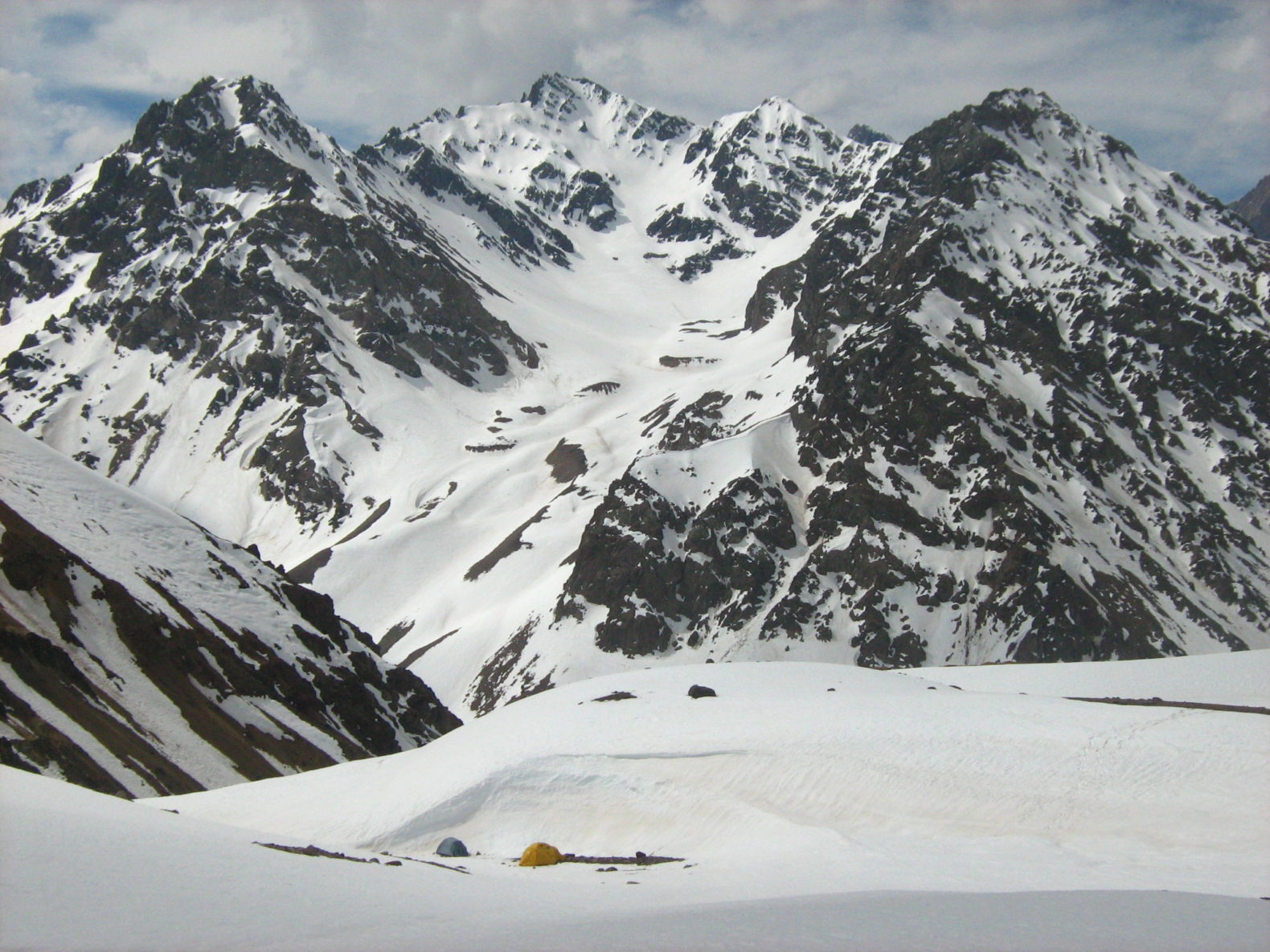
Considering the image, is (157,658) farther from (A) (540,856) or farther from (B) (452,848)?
(A) (540,856)

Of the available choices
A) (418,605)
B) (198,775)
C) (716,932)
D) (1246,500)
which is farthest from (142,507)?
(1246,500)

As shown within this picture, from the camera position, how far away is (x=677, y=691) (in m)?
45.8

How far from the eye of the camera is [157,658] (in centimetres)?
6844

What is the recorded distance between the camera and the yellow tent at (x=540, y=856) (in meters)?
31.9

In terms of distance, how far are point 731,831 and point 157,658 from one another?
160ft

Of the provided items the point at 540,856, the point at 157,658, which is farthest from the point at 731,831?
the point at 157,658

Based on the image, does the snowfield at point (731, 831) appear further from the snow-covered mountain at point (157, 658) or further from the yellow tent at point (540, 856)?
the snow-covered mountain at point (157, 658)

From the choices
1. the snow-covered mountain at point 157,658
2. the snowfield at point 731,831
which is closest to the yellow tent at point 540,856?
the snowfield at point 731,831

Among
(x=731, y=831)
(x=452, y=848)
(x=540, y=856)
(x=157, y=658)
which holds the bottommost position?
(x=452, y=848)

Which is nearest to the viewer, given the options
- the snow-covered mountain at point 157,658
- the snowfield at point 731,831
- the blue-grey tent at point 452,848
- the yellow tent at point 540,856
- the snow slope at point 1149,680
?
the snowfield at point 731,831

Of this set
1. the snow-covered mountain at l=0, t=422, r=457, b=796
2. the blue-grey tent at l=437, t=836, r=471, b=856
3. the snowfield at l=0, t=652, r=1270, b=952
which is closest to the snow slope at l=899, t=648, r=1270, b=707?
the snowfield at l=0, t=652, r=1270, b=952

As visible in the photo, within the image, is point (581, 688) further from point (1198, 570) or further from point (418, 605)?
point (1198, 570)

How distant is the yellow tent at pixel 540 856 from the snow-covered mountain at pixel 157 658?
27.2 meters

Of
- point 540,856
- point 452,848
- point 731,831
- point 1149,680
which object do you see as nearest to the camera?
point 540,856
